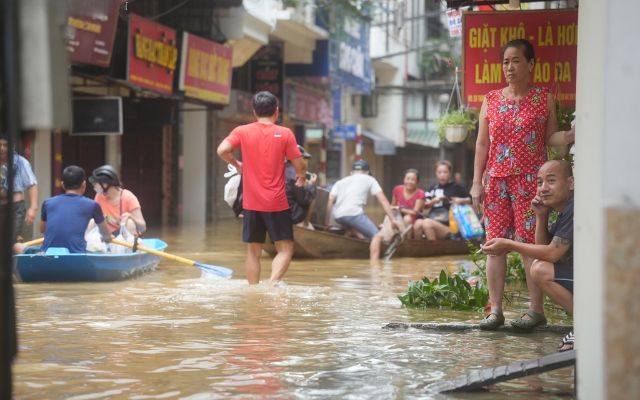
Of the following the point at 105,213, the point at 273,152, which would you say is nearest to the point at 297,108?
the point at 105,213

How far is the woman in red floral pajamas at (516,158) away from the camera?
6.88 metres

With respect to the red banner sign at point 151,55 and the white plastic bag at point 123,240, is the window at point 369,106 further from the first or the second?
the white plastic bag at point 123,240

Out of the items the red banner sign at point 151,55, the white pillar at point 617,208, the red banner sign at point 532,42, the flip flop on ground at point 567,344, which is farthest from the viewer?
the red banner sign at point 151,55

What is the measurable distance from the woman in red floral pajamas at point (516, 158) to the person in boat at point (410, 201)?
9.03 metres

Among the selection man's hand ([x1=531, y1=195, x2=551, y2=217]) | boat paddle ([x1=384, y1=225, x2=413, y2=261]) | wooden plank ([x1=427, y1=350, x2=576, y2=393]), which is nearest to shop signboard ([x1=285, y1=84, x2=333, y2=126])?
boat paddle ([x1=384, y1=225, x2=413, y2=261])

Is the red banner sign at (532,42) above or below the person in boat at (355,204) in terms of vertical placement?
above

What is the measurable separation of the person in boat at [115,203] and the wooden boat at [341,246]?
264cm

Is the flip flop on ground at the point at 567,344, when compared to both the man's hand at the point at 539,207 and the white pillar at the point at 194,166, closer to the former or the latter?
the man's hand at the point at 539,207

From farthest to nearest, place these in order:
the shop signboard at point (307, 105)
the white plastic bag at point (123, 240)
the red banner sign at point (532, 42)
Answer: the shop signboard at point (307, 105)
the white plastic bag at point (123, 240)
the red banner sign at point (532, 42)

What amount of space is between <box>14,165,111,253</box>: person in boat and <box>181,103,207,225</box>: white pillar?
50.3 feet

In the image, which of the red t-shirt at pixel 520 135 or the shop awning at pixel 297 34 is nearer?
the red t-shirt at pixel 520 135

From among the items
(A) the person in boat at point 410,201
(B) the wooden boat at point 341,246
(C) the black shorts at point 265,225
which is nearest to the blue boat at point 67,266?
(C) the black shorts at point 265,225

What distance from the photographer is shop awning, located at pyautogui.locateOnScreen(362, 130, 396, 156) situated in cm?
4322

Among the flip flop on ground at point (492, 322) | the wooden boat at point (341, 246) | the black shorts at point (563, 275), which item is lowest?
the wooden boat at point (341, 246)
